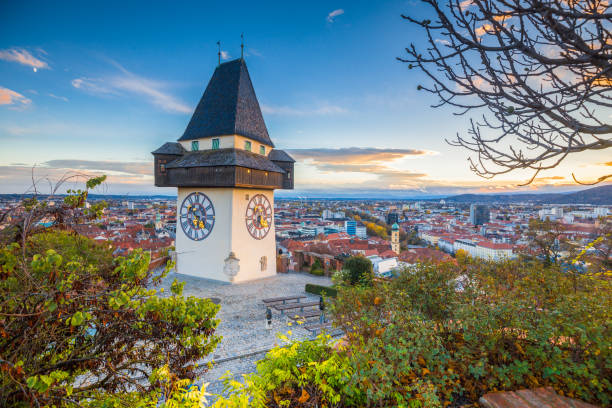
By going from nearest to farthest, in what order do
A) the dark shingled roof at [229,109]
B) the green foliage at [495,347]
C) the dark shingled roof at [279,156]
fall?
the green foliage at [495,347] < the dark shingled roof at [229,109] < the dark shingled roof at [279,156]

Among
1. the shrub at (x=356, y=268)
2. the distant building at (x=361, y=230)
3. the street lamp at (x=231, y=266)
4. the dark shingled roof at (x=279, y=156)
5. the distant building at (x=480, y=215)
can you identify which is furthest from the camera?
the distant building at (x=361, y=230)

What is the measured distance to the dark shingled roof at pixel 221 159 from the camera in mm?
11555

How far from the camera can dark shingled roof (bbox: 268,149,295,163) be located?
568 inches

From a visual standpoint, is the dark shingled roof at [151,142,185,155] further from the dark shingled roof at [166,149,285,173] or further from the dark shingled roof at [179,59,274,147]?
the dark shingled roof at [179,59,274,147]

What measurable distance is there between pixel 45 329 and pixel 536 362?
14.2ft

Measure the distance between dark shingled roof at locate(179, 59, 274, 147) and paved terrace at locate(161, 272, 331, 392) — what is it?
21.9 ft

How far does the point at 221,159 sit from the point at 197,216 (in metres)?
2.97

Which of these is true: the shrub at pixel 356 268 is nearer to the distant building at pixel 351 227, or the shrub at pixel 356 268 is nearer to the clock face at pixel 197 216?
the clock face at pixel 197 216

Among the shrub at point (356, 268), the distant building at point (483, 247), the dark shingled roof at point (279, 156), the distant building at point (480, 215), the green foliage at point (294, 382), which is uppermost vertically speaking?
the dark shingled roof at point (279, 156)

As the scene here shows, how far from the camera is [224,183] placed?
11414 mm

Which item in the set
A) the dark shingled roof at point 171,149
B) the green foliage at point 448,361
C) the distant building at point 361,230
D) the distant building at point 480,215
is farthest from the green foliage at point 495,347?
the distant building at point 361,230

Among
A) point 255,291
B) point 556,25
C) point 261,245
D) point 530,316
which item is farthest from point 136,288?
point 261,245

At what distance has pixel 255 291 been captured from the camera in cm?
1120

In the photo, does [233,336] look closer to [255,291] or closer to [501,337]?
[255,291]
